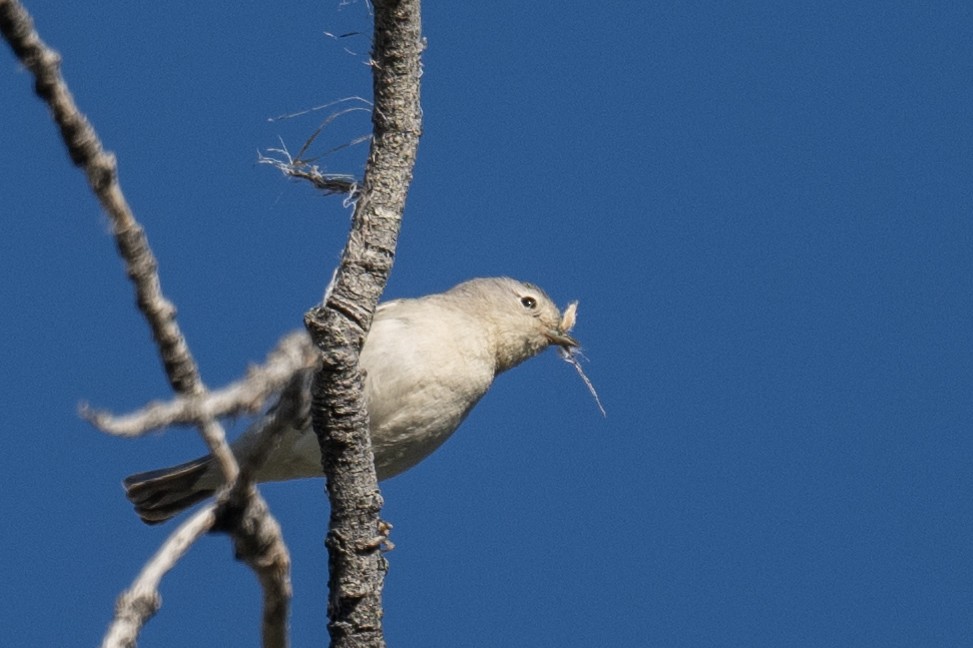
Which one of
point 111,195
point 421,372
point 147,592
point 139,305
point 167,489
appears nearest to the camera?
point 111,195

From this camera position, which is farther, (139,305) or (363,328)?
(363,328)

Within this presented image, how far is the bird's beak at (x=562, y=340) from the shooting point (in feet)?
25.0

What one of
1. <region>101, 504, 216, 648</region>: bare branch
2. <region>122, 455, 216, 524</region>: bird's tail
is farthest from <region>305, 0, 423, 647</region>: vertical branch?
<region>122, 455, 216, 524</region>: bird's tail

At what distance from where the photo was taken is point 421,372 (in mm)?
6496

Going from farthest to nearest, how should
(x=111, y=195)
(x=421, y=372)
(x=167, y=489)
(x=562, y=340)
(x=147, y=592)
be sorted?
(x=562, y=340), (x=167, y=489), (x=421, y=372), (x=147, y=592), (x=111, y=195)

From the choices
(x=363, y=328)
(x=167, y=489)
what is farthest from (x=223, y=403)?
(x=167, y=489)

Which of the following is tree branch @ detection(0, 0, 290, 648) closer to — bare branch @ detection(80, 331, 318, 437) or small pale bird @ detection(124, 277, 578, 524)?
bare branch @ detection(80, 331, 318, 437)

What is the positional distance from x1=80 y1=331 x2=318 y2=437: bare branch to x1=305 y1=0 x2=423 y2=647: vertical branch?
0.31m

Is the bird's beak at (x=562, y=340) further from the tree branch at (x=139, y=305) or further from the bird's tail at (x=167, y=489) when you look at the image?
the tree branch at (x=139, y=305)

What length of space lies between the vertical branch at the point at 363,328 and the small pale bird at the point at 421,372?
55.3 inches

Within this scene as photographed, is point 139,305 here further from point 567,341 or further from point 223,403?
point 567,341

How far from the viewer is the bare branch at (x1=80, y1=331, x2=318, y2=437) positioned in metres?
3.01

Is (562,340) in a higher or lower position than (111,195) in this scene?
higher

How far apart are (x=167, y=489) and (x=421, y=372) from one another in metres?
1.88
